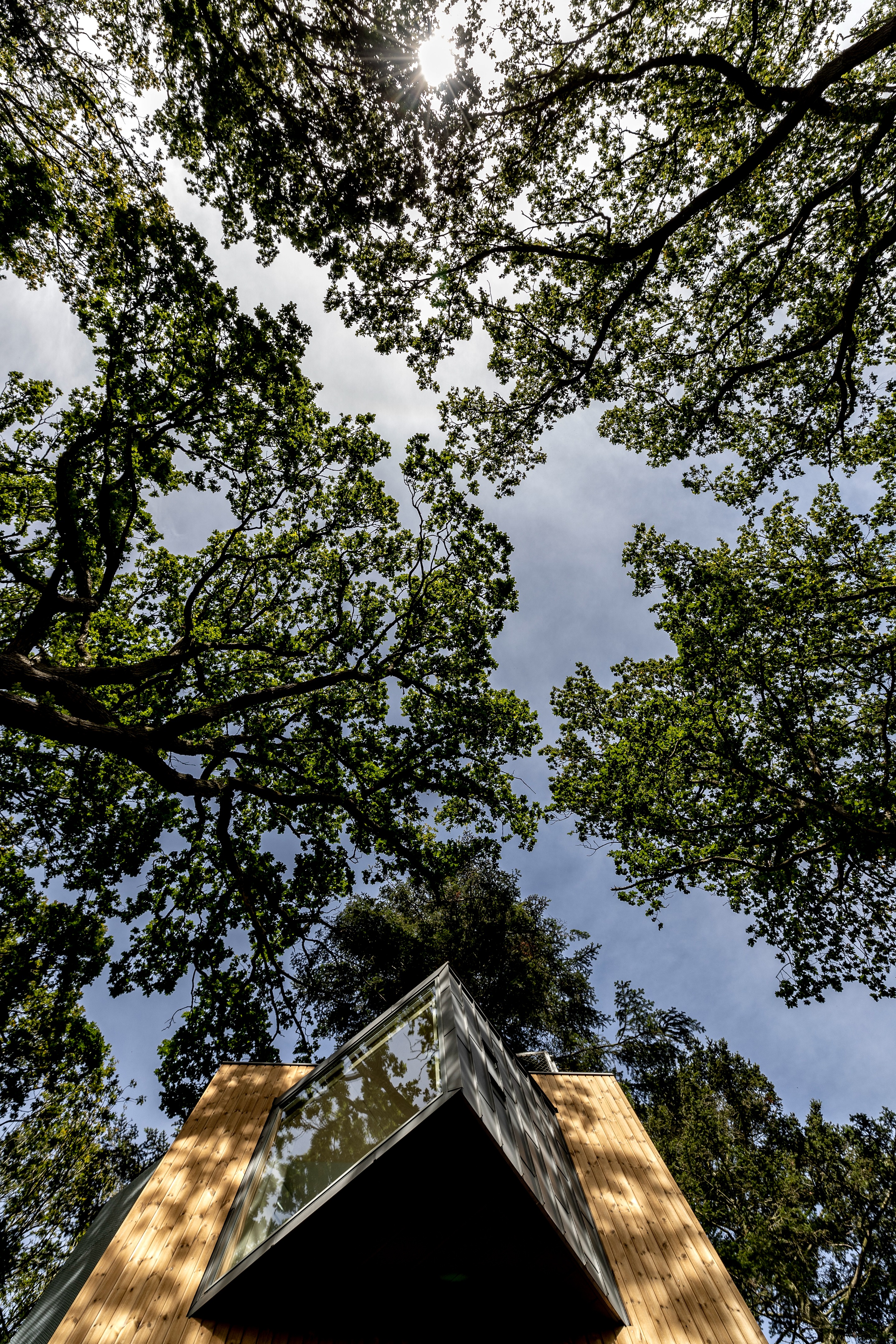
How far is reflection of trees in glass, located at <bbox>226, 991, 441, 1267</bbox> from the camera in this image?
4715mm

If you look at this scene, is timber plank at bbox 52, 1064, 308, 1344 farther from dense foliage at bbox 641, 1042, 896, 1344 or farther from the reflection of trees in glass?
dense foliage at bbox 641, 1042, 896, 1344

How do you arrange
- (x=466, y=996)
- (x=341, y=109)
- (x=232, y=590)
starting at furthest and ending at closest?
1. (x=232, y=590)
2. (x=341, y=109)
3. (x=466, y=996)

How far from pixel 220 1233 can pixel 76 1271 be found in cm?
244

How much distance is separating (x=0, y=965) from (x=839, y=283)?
20549 mm

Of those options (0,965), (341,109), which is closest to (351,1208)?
(0,965)

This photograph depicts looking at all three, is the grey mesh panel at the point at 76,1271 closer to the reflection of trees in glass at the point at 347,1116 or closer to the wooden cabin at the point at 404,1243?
the wooden cabin at the point at 404,1243

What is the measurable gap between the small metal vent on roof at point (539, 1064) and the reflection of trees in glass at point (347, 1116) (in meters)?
4.50

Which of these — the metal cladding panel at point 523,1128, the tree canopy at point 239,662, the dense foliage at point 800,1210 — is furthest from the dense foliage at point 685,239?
the dense foliage at point 800,1210

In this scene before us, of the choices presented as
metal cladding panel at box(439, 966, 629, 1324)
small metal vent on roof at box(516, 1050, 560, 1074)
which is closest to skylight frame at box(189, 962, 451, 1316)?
metal cladding panel at box(439, 966, 629, 1324)

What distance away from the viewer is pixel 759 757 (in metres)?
11.3

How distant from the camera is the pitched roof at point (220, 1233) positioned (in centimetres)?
461

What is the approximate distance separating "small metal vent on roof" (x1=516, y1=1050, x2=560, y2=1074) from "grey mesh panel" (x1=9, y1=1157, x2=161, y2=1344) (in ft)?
19.5

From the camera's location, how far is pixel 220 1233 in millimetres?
5367

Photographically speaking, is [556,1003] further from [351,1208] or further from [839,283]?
[839,283]
